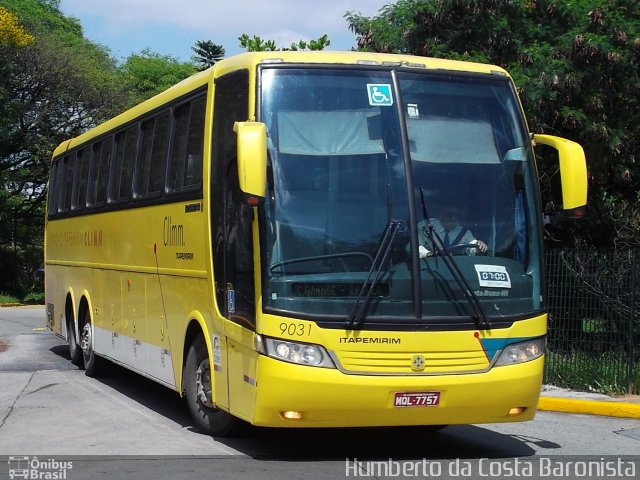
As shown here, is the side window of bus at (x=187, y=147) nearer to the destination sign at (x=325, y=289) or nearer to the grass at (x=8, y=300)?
the destination sign at (x=325, y=289)

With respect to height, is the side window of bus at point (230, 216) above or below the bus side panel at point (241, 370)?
above

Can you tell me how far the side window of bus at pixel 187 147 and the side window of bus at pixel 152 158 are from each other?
356 mm

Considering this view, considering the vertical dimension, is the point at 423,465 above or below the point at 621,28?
below

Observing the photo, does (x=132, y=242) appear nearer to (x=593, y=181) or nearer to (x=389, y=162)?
(x=389, y=162)

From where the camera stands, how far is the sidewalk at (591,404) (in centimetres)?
1128

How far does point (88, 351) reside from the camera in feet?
45.9

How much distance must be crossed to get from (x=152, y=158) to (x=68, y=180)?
5.13 metres

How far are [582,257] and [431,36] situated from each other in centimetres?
588

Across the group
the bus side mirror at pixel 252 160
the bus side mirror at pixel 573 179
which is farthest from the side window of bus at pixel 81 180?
the bus side mirror at pixel 573 179

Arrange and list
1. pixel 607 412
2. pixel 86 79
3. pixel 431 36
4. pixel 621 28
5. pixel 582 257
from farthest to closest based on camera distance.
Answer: pixel 86 79, pixel 431 36, pixel 621 28, pixel 582 257, pixel 607 412

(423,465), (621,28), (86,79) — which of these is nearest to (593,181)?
(621,28)

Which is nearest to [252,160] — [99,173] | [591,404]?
[591,404]

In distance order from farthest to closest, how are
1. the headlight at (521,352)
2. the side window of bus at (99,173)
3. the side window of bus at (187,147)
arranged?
→ the side window of bus at (99,173), the side window of bus at (187,147), the headlight at (521,352)

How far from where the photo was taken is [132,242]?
1152cm
